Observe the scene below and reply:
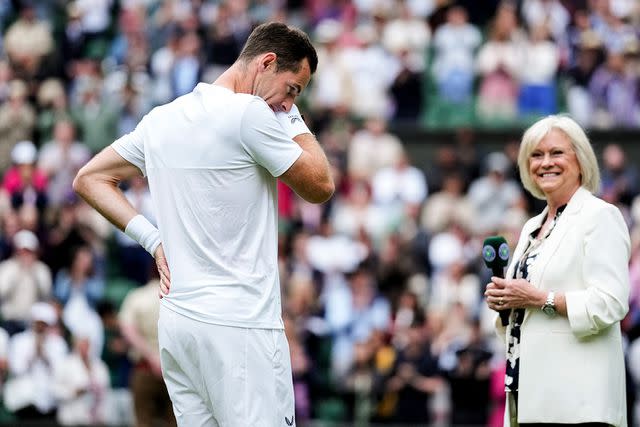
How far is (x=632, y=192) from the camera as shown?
16234mm

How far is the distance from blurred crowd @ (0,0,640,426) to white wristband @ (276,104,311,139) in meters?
5.57

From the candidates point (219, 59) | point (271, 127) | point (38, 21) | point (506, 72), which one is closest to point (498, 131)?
point (506, 72)

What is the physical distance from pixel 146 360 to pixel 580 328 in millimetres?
5619

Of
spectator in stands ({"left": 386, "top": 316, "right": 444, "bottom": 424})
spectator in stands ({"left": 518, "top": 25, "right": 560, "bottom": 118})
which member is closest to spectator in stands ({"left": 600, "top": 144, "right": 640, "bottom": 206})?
spectator in stands ({"left": 518, "top": 25, "right": 560, "bottom": 118})

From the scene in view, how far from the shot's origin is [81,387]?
14.7 metres

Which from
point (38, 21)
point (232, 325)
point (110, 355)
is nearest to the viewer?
point (232, 325)

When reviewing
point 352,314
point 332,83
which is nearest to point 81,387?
point 352,314

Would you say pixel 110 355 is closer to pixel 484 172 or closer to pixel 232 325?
pixel 484 172

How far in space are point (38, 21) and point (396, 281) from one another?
882 cm

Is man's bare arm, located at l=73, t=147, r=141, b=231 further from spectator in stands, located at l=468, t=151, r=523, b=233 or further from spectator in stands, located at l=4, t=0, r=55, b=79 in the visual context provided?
spectator in stands, located at l=4, t=0, r=55, b=79

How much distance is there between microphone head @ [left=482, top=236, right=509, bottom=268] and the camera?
6152 millimetres

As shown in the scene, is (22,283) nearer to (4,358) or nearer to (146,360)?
(4,358)

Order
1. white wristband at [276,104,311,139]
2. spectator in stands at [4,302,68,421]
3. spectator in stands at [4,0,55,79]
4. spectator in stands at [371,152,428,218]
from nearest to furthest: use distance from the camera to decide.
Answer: white wristband at [276,104,311,139]
spectator in stands at [4,302,68,421]
spectator in stands at [371,152,428,218]
spectator in stands at [4,0,55,79]

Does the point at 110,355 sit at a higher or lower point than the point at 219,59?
lower
